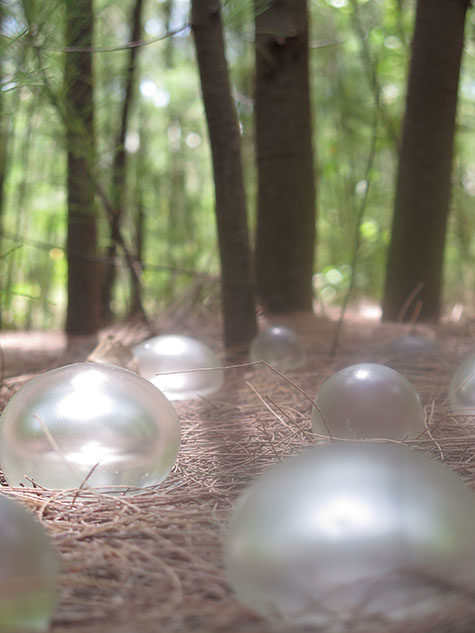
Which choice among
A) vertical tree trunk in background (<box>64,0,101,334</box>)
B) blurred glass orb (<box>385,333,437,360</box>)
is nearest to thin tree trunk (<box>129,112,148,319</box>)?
vertical tree trunk in background (<box>64,0,101,334</box>)

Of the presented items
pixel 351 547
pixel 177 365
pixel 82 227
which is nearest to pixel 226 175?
pixel 177 365

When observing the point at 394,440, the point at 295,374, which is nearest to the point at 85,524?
the point at 394,440

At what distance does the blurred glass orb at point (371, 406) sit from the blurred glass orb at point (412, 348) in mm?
1029

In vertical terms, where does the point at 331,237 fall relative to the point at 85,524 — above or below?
above

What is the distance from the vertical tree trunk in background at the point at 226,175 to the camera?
226cm

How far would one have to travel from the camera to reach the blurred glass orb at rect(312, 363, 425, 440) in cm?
142

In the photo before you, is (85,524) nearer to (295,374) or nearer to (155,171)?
(295,374)

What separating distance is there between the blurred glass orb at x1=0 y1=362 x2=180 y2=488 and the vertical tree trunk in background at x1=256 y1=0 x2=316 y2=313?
2.15 m

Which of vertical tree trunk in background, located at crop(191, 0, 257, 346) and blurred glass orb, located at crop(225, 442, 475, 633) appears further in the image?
vertical tree trunk in background, located at crop(191, 0, 257, 346)

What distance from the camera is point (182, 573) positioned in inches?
36.3

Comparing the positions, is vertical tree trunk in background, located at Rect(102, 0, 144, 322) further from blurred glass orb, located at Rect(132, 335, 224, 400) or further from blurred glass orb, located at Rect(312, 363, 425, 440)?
blurred glass orb, located at Rect(312, 363, 425, 440)

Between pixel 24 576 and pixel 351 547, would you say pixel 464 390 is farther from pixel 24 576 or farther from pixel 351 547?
pixel 24 576

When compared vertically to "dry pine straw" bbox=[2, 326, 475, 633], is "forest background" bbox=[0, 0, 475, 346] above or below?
above

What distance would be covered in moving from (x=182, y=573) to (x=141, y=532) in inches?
7.0
